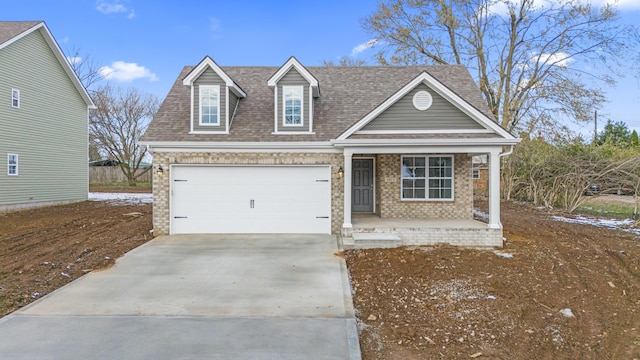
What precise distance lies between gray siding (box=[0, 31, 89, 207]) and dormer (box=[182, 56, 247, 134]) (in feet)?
30.4

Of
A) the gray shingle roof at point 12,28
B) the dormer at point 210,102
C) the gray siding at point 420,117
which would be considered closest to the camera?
the gray siding at point 420,117

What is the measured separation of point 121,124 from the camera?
33.1 m

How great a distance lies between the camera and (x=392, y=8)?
23.9 m

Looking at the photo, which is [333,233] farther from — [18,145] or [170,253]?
[18,145]

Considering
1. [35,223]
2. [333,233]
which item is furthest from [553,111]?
[35,223]

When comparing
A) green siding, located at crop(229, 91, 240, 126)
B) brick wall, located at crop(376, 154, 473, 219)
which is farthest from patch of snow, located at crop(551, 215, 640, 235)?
green siding, located at crop(229, 91, 240, 126)

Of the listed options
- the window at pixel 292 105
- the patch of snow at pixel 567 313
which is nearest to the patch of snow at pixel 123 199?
the window at pixel 292 105

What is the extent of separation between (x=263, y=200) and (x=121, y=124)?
1114 inches

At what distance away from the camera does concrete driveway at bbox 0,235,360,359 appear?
4062 millimetres

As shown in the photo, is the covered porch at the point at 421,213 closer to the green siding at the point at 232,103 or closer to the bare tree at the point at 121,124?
the green siding at the point at 232,103

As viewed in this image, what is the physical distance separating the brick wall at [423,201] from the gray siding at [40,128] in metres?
14.5

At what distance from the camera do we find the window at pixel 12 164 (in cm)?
1454

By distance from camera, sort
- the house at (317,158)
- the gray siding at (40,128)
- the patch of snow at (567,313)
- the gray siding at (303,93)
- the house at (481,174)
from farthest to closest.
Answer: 1. the house at (481,174)
2. the gray siding at (40,128)
3. the gray siding at (303,93)
4. the house at (317,158)
5. the patch of snow at (567,313)

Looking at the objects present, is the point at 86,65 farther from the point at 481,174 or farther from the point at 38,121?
the point at 481,174
